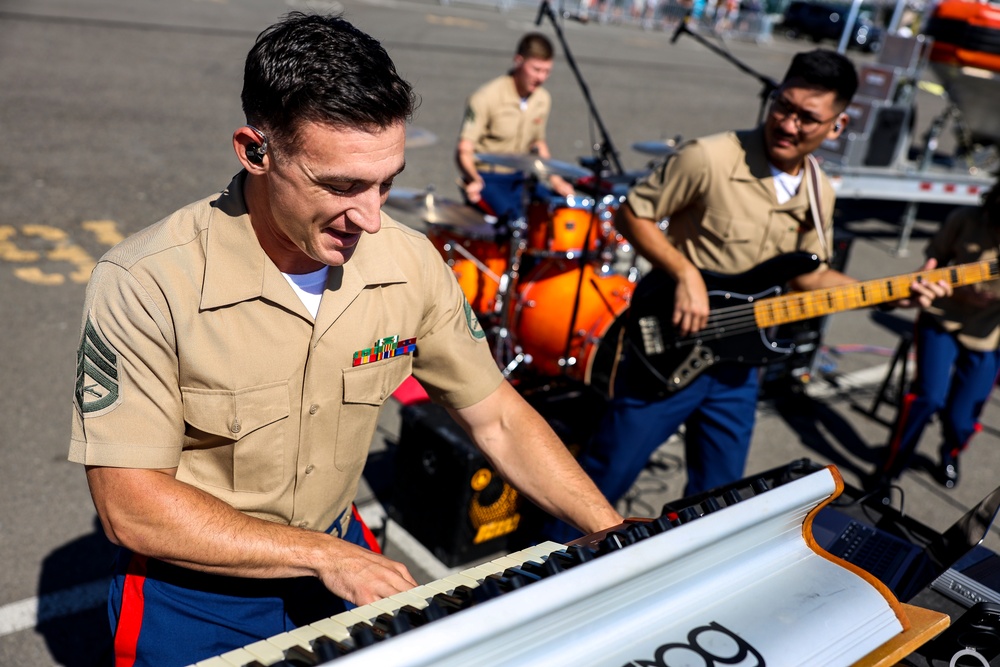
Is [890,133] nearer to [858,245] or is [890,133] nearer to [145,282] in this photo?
[858,245]

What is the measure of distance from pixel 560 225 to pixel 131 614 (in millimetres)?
4080

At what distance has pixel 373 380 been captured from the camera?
83.0 inches

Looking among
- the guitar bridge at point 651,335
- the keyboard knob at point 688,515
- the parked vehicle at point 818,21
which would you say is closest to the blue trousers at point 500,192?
the guitar bridge at point 651,335

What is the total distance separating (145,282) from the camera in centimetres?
176

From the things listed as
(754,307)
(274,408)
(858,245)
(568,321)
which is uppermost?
(274,408)

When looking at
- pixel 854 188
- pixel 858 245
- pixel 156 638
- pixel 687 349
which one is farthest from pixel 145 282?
pixel 858 245

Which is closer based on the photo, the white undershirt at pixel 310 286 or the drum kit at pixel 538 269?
the white undershirt at pixel 310 286

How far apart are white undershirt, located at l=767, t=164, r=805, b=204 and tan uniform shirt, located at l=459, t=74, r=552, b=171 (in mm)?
3173

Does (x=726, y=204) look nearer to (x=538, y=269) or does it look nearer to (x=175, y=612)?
(x=538, y=269)

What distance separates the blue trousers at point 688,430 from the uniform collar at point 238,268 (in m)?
1.95

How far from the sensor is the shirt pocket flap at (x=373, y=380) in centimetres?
206

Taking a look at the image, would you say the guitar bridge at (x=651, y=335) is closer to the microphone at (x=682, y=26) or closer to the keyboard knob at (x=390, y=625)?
the microphone at (x=682, y=26)

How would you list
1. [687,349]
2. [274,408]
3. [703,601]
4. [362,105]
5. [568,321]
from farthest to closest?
[568,321]
[687,349]
[274,408]
[362,105]
[703,601]

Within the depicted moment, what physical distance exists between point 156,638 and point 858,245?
9885 millimetres
